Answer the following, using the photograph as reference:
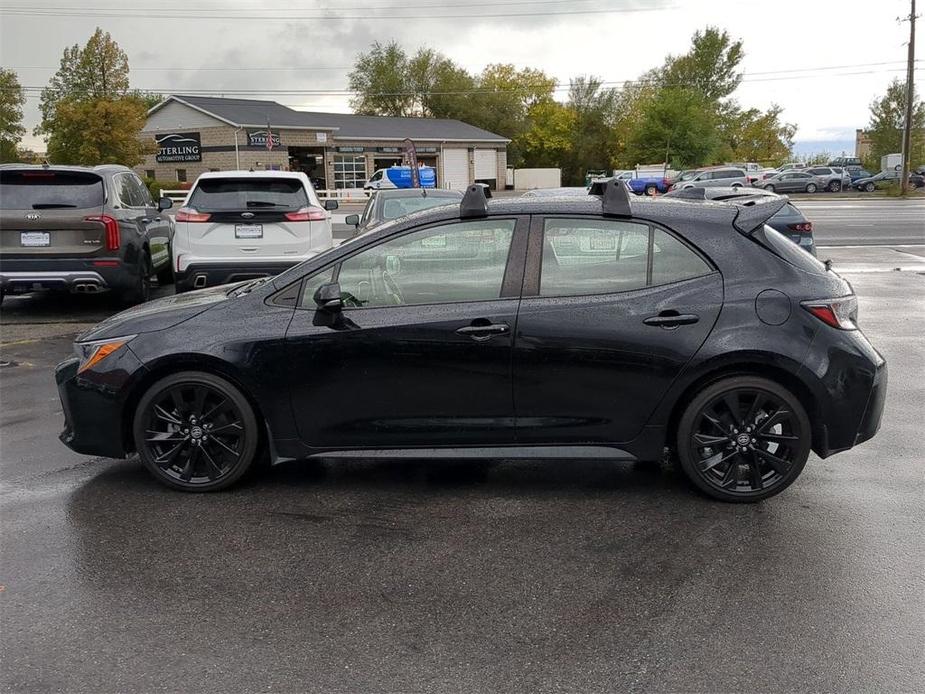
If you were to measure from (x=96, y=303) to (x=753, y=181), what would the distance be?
50173mm

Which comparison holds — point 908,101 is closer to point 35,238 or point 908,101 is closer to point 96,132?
point 96,132

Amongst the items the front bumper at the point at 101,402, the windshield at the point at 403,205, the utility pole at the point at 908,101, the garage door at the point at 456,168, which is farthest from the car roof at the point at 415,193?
the garage door at the point at 456,168

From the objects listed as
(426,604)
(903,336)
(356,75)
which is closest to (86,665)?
(426,604)

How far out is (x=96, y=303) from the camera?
12.5m

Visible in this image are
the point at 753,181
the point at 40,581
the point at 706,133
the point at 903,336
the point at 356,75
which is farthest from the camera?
the point at 356,75

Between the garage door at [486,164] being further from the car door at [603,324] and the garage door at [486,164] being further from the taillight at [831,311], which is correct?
the taillight at [831,311]

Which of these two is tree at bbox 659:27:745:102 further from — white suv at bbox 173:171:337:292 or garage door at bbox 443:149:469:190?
white suv at bbox 173:171:337:292

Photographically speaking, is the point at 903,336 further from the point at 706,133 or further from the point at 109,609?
the point at 706,133

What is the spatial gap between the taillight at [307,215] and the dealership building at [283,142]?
45057mm

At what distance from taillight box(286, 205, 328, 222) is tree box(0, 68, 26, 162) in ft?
153

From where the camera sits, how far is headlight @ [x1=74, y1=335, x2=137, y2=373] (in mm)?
4965

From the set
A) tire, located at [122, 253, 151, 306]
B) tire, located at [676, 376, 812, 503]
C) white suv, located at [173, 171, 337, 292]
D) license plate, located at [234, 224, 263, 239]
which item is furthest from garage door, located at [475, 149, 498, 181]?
tire, located at [676, 376, 812, 503]

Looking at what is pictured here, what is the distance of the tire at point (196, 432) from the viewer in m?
4.90

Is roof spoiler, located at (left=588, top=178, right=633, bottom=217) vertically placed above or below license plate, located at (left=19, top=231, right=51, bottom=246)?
above
